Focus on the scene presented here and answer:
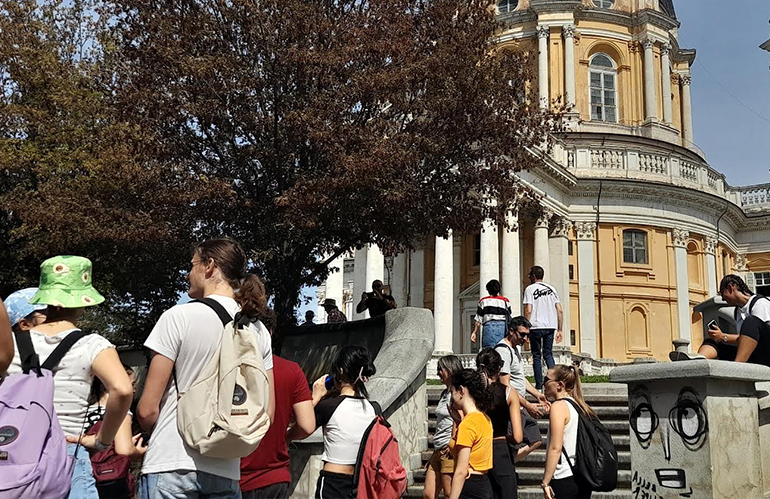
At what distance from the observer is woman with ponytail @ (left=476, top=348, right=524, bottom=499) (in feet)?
21.7

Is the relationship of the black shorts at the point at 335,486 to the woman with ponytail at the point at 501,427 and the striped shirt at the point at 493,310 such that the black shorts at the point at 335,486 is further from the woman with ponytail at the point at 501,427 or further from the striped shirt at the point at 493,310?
the striped shirt at the point at 493,310

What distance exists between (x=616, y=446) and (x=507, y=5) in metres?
39.6

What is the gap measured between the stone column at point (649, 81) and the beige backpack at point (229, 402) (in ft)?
146

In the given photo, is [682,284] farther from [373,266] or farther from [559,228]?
[373,266]

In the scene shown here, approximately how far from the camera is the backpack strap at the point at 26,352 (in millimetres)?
3729

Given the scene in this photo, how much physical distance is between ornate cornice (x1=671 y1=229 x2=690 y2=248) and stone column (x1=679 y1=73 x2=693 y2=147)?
925 cm

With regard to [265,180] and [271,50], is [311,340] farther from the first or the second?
[271,50]

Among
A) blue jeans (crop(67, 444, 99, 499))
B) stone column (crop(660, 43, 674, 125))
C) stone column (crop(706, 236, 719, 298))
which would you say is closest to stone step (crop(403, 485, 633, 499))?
blue jeans (crop(67, 444, 99, 499))

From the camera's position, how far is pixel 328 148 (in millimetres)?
12797

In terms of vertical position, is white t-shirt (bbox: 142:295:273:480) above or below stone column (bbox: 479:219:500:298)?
below

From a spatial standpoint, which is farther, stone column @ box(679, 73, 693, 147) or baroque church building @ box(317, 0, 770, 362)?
stone column @ box(679, 73, 693, 147)

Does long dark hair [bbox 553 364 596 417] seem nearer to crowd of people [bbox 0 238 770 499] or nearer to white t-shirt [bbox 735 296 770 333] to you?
crowd of people [bbox 0 238 770 499]

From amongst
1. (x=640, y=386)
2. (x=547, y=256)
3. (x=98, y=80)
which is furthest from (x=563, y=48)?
(x=640, y=386)

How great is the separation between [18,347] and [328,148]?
9229mm
